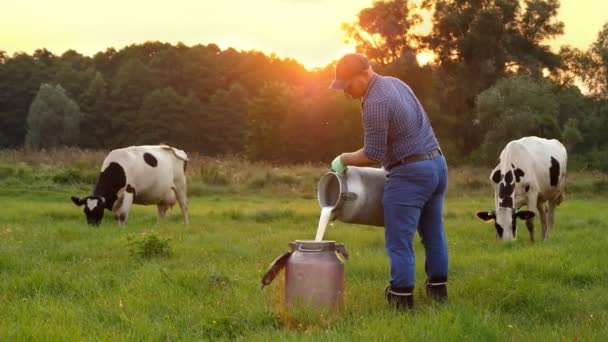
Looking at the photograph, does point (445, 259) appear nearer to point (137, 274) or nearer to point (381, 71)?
point (137, 274)

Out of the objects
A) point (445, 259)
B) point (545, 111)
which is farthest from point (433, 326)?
point (545, 111)

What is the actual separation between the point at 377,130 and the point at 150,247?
4.82 m

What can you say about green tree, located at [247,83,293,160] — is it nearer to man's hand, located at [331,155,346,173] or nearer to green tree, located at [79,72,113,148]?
green tree, located at [79,72,113,148]

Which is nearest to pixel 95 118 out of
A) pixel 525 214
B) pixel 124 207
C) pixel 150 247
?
pixel 124 207

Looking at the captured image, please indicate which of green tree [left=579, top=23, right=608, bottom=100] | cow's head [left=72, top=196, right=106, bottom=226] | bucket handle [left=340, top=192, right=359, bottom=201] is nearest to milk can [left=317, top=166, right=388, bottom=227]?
bucket handle [left=340, top=192, right=359, bottom=201]

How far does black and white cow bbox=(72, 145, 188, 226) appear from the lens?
14828 millimetres

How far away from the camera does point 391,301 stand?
5879mm

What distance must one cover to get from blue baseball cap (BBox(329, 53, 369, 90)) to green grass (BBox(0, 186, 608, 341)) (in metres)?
2.03

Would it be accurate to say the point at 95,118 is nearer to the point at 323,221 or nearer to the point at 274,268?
the point at 274,268

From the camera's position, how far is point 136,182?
15898 millimetres

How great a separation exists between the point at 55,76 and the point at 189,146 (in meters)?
23.5

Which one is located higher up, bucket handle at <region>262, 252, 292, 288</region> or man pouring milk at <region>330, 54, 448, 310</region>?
man pouring milk at <region>330, 54, 448, 310</region>

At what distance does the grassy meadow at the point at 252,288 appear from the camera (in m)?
5.02

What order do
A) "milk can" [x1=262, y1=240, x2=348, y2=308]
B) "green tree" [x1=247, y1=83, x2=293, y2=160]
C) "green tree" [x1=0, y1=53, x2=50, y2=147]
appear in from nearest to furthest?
1. "milk can" [x1=262, y1=240, x2=348, y2=308]
2. "green tree" [x1=247, y1=83, x2=293, y2=160]
3. "green tree" [x1=0, y1=53, x2=50, y2=147]
